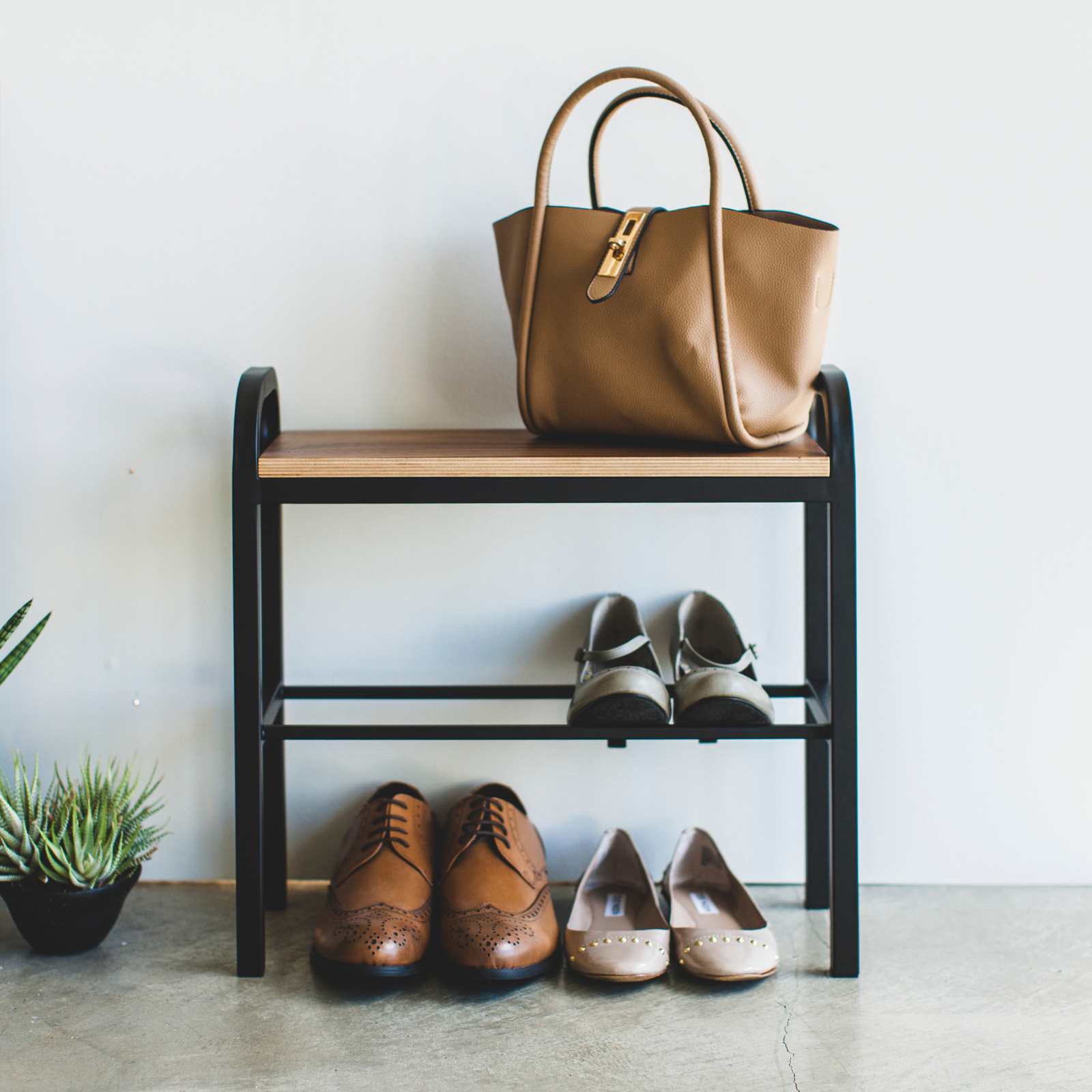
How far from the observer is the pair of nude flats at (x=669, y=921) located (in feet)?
4.08

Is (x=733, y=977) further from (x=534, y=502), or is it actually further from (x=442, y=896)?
(x=534, y=502)

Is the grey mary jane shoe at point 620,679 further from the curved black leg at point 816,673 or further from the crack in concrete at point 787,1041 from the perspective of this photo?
the crack in concrete at point 787,1041

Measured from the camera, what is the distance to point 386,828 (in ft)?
4.48

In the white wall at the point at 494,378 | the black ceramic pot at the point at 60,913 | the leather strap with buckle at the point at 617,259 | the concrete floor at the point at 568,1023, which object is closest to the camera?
the concrete floor at the point at 568,1023

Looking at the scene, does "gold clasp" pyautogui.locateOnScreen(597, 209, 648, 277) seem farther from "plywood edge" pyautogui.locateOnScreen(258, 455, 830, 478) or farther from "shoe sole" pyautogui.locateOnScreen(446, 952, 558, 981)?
"shoe sole" pyautogui.locateOnScreen(446, 952, 558, 981)

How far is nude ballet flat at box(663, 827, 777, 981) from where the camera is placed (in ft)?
4.09

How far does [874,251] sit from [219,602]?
3.22 ft

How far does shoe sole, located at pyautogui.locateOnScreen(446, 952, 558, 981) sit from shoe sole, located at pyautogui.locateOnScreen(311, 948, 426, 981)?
4cm

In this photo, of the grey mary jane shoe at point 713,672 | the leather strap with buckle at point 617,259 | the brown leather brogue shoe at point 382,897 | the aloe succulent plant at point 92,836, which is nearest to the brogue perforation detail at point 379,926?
the brown leather brogue shoe at point 382,897

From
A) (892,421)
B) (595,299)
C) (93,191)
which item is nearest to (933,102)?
(892,421)

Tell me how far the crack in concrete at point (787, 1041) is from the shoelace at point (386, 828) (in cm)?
47

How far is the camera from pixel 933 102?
1.44 metres

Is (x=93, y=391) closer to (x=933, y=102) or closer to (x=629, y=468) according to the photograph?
(x=629, y=468)

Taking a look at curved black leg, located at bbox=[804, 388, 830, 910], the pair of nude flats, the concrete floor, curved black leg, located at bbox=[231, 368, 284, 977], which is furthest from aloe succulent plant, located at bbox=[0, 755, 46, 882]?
curved black leg, located at bbox=[804, 388, 830, 910]
